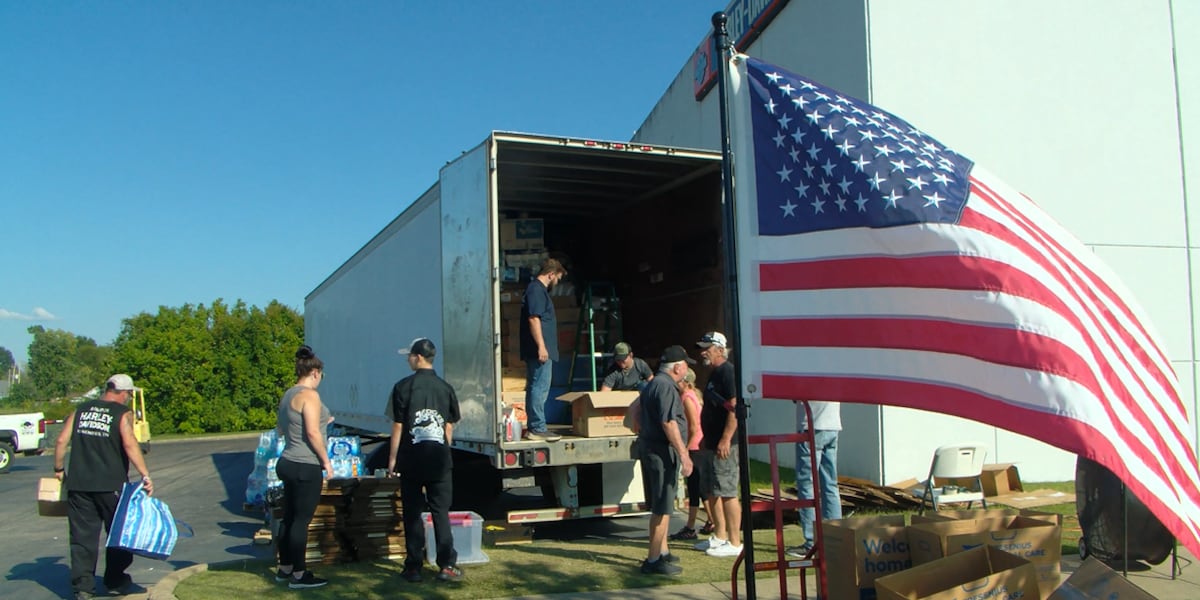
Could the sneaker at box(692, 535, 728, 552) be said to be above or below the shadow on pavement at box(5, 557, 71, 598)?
above

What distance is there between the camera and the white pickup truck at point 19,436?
19.5m

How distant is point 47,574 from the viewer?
734cm

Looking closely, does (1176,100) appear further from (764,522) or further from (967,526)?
(967,526)

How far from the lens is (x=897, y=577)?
3486mm

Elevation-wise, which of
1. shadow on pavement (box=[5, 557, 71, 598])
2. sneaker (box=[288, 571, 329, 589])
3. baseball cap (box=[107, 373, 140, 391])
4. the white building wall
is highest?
the white building wall

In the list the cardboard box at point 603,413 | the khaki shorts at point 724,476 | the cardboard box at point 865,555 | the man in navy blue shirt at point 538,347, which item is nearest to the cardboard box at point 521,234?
the man in navy blue shirt at point 538,347

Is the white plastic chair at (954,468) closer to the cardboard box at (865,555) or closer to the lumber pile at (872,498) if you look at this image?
the lumber pile at (872,498)

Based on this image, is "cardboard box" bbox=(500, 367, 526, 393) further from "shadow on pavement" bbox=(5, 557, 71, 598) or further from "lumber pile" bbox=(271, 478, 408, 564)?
"shadow on pavement" bbox=(5, 557, 71, 598)

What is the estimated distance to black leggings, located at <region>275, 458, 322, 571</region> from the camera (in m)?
6.21

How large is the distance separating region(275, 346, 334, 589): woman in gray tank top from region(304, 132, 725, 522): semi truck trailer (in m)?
1.44

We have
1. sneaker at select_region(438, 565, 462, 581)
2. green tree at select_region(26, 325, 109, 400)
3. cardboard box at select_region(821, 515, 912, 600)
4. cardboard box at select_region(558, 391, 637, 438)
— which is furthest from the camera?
green tree at select_region(26, 325, 109, 400)

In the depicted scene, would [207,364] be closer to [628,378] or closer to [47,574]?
[47,574]

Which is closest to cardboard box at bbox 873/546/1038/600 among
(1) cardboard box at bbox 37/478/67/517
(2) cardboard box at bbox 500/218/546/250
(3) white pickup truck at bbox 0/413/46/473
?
(1) cardboard box at bbox 37/478/67/517

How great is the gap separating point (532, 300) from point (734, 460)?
2.29 metres
